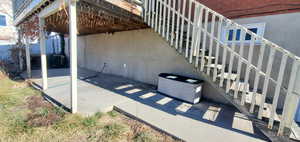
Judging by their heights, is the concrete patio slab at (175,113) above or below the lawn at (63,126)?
above

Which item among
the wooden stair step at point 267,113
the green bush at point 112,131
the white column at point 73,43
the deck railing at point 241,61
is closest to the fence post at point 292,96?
the deck railing at point 241,61

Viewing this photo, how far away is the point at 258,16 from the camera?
9.75 feet

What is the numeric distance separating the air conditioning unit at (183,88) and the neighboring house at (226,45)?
0.39m

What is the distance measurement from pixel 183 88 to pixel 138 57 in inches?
105

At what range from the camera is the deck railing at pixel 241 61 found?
1919mm

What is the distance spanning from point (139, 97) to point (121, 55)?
3165mm

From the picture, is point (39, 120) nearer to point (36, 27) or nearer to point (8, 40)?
point (36, 27)

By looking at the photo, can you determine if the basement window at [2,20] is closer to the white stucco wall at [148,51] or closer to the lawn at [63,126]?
the white stucco wall at [148,51]

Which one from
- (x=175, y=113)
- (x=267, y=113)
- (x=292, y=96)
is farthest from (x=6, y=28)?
(x=292, y=96)

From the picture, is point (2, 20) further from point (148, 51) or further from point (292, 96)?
point (292, 96)

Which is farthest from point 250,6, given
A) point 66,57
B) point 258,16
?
point 66,57

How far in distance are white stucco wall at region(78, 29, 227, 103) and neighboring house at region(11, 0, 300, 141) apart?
0.03m

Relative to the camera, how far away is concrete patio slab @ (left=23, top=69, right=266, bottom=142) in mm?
2201

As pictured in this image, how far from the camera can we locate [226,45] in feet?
7.93
